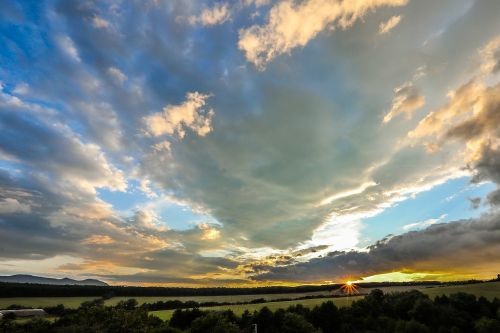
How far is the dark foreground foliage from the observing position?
90.9 metres

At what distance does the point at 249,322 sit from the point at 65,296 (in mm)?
108304

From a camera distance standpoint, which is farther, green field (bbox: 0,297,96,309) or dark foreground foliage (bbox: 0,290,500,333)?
green field (bbox: 0,297,96,309)

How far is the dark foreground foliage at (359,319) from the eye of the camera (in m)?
90.9

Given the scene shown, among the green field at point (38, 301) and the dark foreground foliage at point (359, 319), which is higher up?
the green field at point (38, 301)

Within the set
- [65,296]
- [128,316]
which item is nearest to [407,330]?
[128,316]

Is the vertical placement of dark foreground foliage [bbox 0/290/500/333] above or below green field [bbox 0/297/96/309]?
below

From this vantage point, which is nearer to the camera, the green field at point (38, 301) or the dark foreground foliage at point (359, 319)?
Answer: the dark foreground foliage at point (359, 319)

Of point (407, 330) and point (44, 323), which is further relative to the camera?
point (407, 330)

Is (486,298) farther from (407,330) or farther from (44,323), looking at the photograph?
(44,323)

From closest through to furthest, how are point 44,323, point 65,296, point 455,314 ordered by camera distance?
point 44,323, point 455,314, point 65,296

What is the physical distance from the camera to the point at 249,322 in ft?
369

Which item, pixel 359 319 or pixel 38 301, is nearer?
pixel 359 319

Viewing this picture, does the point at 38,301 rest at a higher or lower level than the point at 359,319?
higher

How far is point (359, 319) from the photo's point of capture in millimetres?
108188
